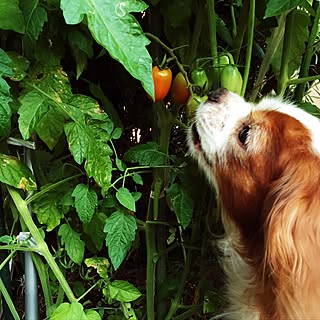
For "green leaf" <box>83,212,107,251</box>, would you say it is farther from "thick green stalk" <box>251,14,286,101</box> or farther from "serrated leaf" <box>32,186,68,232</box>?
"thick green stalk" <box>251,14,286,101</box>

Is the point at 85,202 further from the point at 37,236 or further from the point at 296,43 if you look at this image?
the point at 296,43

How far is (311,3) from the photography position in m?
A: 1.36

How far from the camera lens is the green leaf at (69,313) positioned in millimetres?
1093

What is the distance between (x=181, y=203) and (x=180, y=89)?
0.74 ft

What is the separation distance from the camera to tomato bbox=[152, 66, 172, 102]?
1208mm

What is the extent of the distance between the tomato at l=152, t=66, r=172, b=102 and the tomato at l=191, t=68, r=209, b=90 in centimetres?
5

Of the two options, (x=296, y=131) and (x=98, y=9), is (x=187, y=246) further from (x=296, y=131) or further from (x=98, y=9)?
(x=98, y=9)

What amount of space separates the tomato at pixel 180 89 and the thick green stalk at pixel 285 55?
0.20m

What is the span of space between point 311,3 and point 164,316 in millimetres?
766

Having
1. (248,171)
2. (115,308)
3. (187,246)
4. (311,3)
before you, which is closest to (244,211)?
(248,171)

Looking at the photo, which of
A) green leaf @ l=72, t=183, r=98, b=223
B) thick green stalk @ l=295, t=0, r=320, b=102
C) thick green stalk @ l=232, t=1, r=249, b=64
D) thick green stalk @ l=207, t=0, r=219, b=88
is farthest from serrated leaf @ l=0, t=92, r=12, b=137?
thick green stalk @ l=295, t=0, r=320, b=102

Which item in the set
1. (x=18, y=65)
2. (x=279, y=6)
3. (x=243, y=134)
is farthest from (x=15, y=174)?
(x=279, y=6)

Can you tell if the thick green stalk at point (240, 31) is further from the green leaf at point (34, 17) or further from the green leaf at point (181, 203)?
the green leaf at point (34, 17)

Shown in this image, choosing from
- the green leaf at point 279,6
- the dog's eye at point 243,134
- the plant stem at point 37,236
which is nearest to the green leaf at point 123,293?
the plant stem at point 37,236
